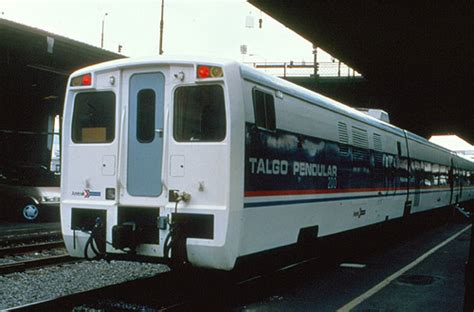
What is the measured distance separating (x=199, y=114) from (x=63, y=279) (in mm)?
3802

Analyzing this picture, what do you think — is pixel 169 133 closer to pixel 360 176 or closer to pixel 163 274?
pixel 163 274

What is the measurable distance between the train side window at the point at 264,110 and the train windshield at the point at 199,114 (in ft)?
2.03

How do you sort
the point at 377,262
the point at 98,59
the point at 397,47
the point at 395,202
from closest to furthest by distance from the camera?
the point at 377,262
the point at 395,202
the point at 397,47
the point at 98,59

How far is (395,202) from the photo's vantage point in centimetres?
1461

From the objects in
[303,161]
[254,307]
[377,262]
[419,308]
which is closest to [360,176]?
[377,262]

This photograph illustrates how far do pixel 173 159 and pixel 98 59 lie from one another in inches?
878

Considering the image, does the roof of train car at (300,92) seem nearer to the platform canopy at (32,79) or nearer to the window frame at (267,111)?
the window frame at (267,111)

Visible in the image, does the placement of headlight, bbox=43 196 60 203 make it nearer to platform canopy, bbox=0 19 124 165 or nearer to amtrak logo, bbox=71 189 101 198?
platform canopy, bbox=0 19 124 165

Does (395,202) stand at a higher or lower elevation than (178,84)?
lower

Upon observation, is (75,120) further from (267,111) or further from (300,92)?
(300,92)

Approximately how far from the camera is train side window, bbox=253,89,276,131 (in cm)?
736

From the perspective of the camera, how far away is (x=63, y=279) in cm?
872

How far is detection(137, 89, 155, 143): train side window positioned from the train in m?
0.01

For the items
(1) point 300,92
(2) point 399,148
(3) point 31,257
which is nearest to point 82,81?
(1) point 300,92
